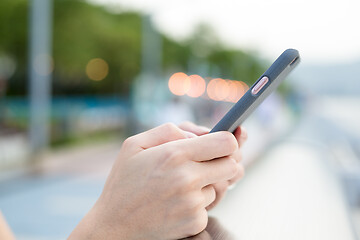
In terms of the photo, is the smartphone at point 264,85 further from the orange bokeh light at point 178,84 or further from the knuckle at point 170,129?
the orange bokeh light at point 178,84

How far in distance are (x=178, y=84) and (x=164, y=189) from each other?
1723cm

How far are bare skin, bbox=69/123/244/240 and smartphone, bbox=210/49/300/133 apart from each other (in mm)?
38

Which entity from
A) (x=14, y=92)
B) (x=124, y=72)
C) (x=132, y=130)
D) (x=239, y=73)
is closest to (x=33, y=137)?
(x=132, y=130)

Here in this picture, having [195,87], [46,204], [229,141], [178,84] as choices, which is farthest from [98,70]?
[229,141]

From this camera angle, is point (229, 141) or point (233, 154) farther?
point (233, 154)

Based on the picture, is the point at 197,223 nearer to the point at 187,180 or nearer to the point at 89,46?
the point at 187,180

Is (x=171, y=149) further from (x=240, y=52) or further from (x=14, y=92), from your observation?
(x=240, y=52)

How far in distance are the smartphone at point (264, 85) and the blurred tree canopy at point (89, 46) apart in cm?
1953

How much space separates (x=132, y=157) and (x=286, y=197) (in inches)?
14.7

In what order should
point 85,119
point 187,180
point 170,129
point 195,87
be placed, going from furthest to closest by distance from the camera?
point 195,87 < point 85,119 < point 170,129 < point 187,180

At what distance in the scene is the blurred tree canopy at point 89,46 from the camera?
763 inches

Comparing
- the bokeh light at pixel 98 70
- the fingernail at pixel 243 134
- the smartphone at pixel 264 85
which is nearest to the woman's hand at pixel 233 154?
the fingernail at pixel 243 134

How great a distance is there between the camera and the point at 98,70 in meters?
29.7

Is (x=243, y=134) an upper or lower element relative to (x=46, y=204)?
upper
